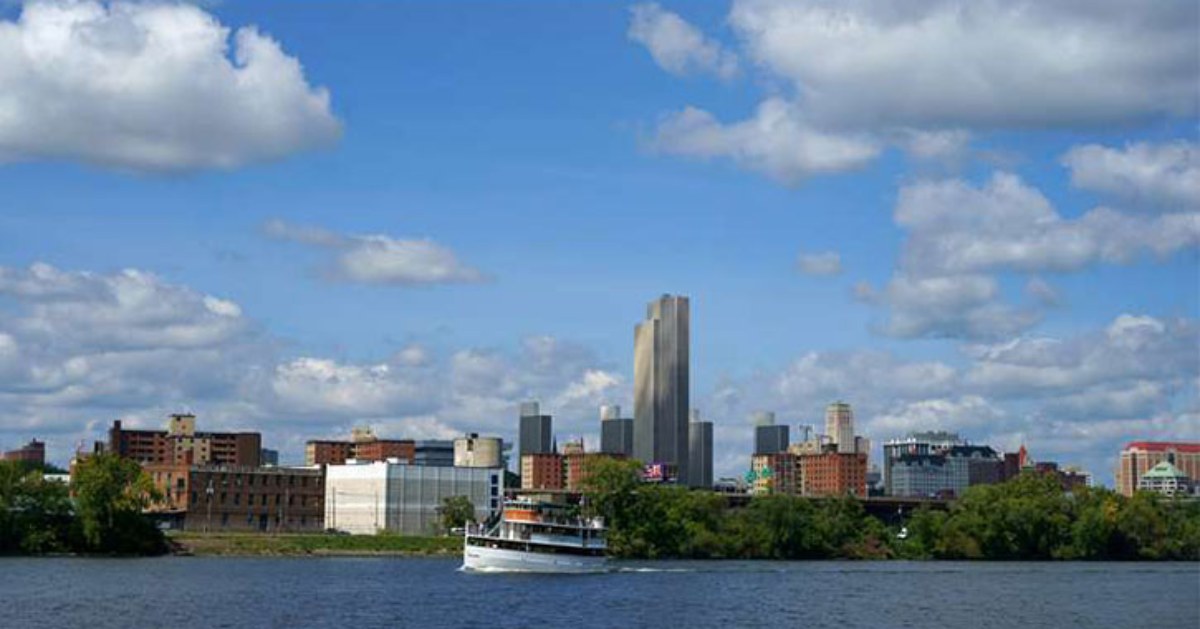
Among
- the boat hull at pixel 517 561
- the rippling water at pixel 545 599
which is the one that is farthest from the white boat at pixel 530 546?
the rippling water at pixel 545 599

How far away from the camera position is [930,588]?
167 meters

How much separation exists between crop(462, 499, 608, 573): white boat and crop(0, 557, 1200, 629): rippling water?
4221mm

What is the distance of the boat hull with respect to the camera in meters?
177

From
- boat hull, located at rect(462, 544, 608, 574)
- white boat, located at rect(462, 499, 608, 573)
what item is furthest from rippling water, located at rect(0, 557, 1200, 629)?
white boat, located at rect(462, 499, 608, 573)

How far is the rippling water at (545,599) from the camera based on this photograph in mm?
112500

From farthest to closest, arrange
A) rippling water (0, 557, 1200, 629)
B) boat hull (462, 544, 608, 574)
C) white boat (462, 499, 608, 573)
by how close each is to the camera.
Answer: white boat (462, 499, 608, 573) → boat hull (462, 544, 608, 574) → rippling water (0, 557, 1200, 629)

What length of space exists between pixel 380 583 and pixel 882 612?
170 ft

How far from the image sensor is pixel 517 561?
6983 inches

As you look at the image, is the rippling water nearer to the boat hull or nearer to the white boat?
the boat hull

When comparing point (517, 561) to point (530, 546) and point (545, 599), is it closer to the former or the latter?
point (530, 546)

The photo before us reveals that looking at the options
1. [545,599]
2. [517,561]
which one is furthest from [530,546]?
[545,599]

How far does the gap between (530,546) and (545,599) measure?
43.4 m

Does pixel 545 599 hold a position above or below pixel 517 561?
below

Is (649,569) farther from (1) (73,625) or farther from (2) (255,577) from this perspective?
(1) (73,625)
